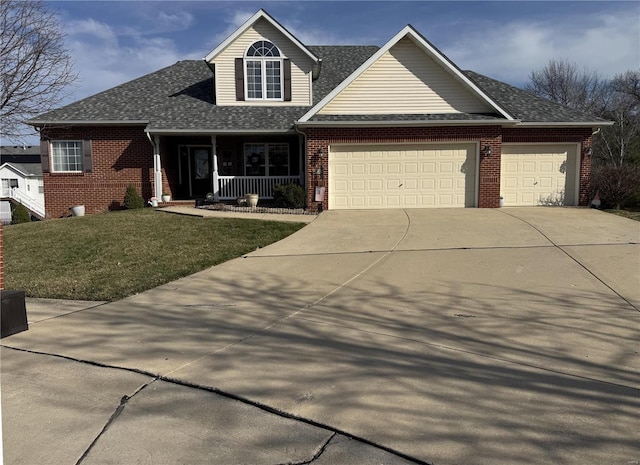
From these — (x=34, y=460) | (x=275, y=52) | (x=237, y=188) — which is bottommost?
(x=34, y=460)

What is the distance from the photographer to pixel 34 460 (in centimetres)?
315

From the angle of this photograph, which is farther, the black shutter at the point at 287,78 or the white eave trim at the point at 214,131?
the black shutter at the point at 287,78

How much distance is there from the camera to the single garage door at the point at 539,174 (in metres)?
16.6

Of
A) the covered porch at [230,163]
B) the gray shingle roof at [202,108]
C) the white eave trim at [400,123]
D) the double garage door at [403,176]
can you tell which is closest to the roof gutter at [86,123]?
the gray shingle roof at [202,108]

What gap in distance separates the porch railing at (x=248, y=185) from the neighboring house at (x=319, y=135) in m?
0.04

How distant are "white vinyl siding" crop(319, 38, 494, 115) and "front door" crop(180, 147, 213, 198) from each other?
6966 millimetres

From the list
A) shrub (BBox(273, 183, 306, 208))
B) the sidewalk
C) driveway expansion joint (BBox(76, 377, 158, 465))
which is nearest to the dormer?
shrub (BBox(273, 183, 306, 208))

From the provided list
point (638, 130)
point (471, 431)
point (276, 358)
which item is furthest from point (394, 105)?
point (638, 130)

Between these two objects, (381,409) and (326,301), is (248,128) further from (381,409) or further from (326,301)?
(381,409)

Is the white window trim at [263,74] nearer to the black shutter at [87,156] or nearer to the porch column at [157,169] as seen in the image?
the porch column at [157,169]

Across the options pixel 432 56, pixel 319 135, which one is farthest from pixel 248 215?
pixel 432 56

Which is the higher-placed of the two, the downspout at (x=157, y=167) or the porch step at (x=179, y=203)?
the downspout at (x=157, y=167)

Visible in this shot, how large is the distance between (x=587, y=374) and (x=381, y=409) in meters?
2.02

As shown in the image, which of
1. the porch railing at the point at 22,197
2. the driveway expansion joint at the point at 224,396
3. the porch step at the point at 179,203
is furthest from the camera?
the porch railing at the point at 22,197
